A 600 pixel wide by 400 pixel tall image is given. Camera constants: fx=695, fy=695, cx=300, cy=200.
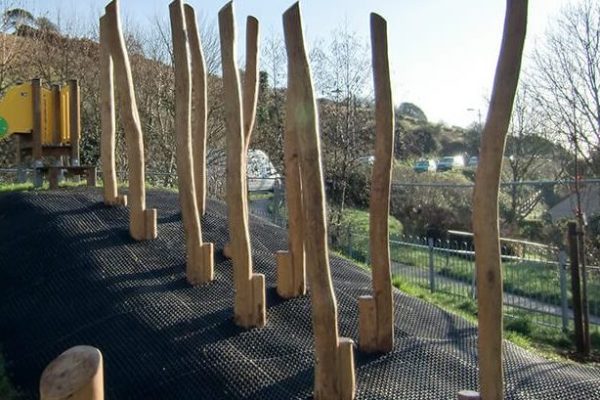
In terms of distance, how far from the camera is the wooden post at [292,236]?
4695 millimetres

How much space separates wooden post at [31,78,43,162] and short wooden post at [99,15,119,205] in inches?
79.6

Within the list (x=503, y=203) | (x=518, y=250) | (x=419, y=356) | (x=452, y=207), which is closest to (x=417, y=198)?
(x=452, y=207)

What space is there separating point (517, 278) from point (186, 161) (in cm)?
679

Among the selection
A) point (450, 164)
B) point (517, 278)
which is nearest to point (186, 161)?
point (517, 278)

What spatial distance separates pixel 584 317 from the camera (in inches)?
291

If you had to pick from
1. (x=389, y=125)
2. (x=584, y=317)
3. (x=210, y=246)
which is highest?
(x=389, y=125)

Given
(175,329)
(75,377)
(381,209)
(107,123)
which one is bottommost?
(175,329)

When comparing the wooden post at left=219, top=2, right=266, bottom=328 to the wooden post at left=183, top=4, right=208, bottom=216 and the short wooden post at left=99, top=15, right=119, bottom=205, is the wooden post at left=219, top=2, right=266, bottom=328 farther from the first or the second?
the short wooden post at left=99, top=15, right=119, bottom=205

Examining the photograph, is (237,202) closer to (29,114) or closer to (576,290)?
(576,290)

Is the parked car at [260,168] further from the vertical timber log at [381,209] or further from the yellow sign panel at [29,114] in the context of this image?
the vertical timber log at [381,209]

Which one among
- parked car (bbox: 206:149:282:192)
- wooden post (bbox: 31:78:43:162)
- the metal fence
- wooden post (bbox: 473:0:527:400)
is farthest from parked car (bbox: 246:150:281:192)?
wooden post (bbox: 473:0:527:400)

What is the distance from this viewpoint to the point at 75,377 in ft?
7.32

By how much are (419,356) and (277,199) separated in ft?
29.4

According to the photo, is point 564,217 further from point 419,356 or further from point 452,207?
point 419,356
